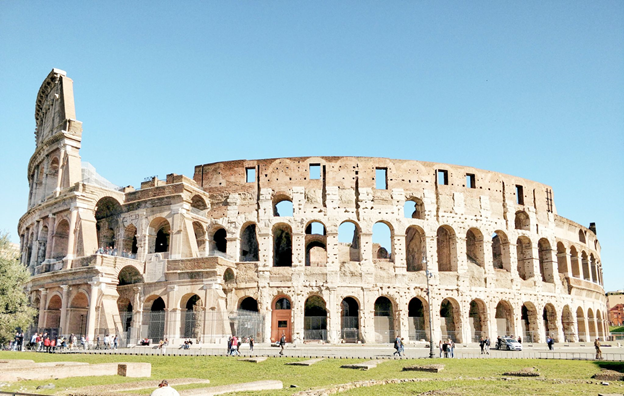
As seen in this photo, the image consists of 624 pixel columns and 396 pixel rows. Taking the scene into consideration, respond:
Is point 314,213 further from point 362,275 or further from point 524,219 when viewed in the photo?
point 524,219

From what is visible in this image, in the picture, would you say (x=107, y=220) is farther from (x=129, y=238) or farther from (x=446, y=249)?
(x=446, y=249)

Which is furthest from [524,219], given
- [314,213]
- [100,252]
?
[100,252]

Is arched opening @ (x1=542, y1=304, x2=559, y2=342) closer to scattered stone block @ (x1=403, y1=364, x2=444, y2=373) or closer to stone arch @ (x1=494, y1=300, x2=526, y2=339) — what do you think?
stone arch @ (x1=494, y1=300, x2=526, y2=339)

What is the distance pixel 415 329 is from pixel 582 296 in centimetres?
1736

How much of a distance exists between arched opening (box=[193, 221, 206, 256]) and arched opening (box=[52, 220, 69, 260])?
8.57 metres

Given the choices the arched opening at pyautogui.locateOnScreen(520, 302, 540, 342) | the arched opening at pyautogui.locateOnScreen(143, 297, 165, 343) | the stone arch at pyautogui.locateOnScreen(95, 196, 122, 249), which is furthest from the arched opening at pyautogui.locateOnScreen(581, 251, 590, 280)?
the stone arch at pyautogui.locateOnScreen(95, 196, 122, 249)

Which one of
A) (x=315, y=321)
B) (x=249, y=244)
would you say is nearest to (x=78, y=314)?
(x=249, y=244)

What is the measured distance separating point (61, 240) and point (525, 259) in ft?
107

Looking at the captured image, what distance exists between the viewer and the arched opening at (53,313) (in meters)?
33.6

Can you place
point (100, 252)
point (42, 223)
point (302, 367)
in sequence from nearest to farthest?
point (302, 367), point (100, 252), point (42, 223)

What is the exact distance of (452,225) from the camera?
36344 mm

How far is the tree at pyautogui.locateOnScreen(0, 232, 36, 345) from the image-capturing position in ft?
87.0

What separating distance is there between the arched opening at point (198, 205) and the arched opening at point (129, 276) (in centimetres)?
528

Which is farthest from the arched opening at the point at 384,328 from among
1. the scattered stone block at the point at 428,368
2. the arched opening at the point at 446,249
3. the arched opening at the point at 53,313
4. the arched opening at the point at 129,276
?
the arched opening at the point at 53,313
